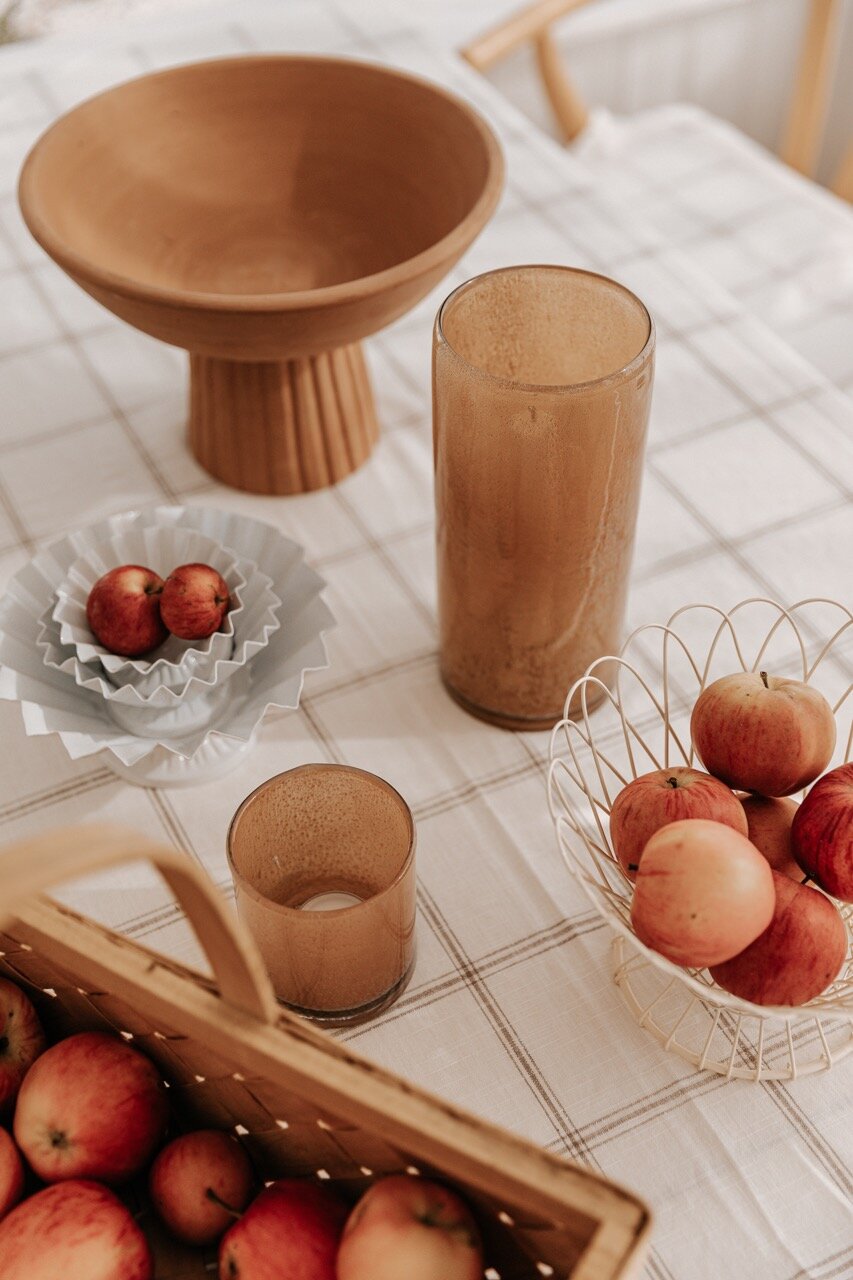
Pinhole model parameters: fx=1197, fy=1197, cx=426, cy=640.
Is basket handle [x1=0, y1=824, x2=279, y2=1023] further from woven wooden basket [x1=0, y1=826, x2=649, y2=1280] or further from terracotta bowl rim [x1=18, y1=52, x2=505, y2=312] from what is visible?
terracotta bowl rim [x1=18, y1=52, x2=505, y2=312]

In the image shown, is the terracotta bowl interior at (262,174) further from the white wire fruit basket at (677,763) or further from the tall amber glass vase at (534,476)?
the white wire fruit basket at (677,763)

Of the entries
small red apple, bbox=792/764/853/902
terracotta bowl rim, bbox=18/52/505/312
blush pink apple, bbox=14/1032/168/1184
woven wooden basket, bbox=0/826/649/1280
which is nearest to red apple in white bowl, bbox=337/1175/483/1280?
woven wooden basket, bbox=0/826/649/1280

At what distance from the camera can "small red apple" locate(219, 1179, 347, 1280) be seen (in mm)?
441

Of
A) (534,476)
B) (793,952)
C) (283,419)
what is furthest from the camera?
(283,419)

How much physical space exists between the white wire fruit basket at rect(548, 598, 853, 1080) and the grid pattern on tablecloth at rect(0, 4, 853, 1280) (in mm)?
16

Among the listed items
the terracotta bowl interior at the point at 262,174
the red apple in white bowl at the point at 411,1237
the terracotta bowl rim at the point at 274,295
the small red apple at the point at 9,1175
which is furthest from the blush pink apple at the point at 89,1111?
the terracotta bowl interior at the point at 262,174

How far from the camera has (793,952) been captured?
499 millimetres

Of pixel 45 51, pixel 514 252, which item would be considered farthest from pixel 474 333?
pixel 45 51

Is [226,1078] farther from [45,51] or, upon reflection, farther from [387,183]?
[45,51]

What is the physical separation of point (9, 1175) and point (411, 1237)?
6.9 inches

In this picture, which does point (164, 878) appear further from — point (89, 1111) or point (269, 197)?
point (269, 197)

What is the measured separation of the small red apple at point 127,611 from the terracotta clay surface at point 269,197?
17cm

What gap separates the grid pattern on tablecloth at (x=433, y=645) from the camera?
57cm

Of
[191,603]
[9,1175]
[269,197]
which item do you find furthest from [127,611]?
[269,197]
